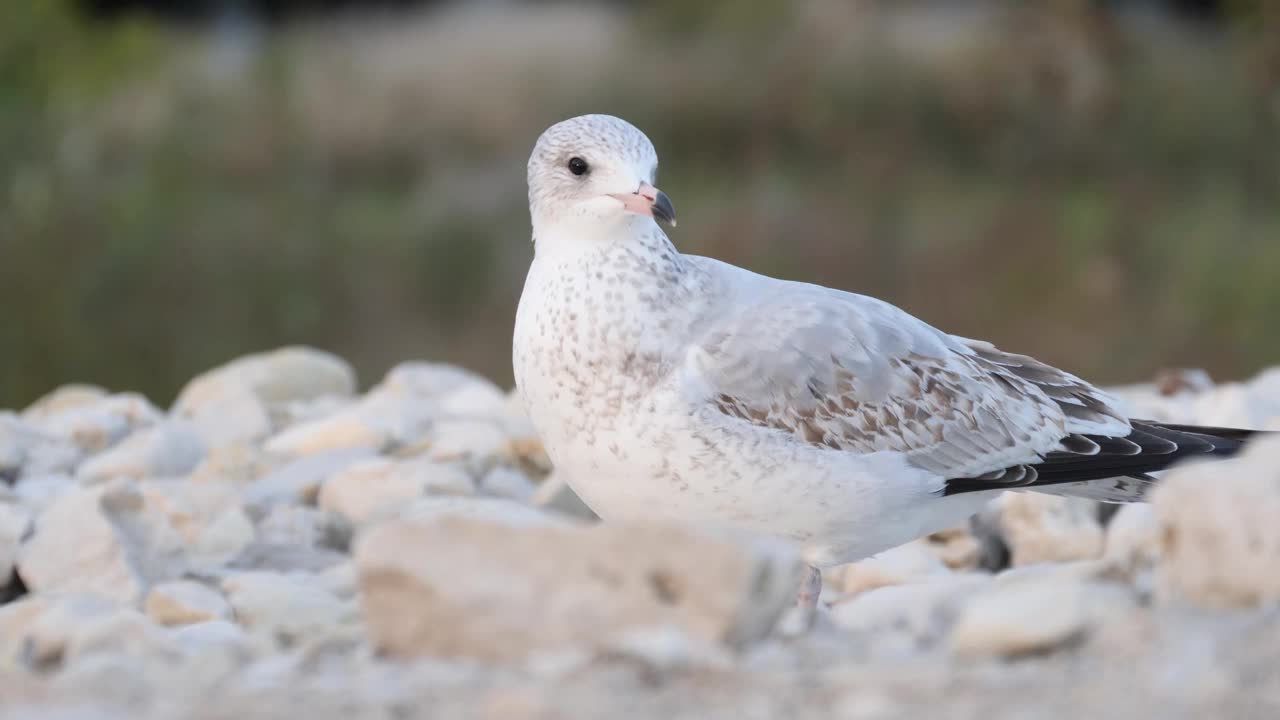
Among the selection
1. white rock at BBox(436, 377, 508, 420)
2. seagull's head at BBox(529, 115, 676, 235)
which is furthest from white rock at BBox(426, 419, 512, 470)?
seagull's head at BBox(529, 115, 676, 235)

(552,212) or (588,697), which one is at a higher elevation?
(552,212)

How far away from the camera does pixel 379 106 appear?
14.3 m

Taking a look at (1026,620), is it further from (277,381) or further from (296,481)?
(277,381)

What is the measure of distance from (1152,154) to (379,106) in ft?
20.4

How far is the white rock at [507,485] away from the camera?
15.5 feet

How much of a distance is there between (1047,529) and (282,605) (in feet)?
6.19

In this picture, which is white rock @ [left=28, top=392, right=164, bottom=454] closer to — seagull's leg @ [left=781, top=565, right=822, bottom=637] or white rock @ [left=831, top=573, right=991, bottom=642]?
seagull's leg @ [left=781, top=565, right=822, bottom=637]

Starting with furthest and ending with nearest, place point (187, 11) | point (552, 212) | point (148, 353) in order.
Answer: point (187, 11) → point (148, 353) → point (552, 212)

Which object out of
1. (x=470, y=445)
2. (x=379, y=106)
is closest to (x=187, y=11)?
(x=379, y=106)

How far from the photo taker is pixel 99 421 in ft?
17.4

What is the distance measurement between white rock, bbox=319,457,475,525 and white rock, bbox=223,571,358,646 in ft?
1.92

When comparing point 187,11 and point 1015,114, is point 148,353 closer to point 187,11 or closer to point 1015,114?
point 1015,114

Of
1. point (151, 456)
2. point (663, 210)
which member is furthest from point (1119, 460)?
point (151, 456)

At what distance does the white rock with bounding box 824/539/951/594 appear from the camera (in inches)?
161
